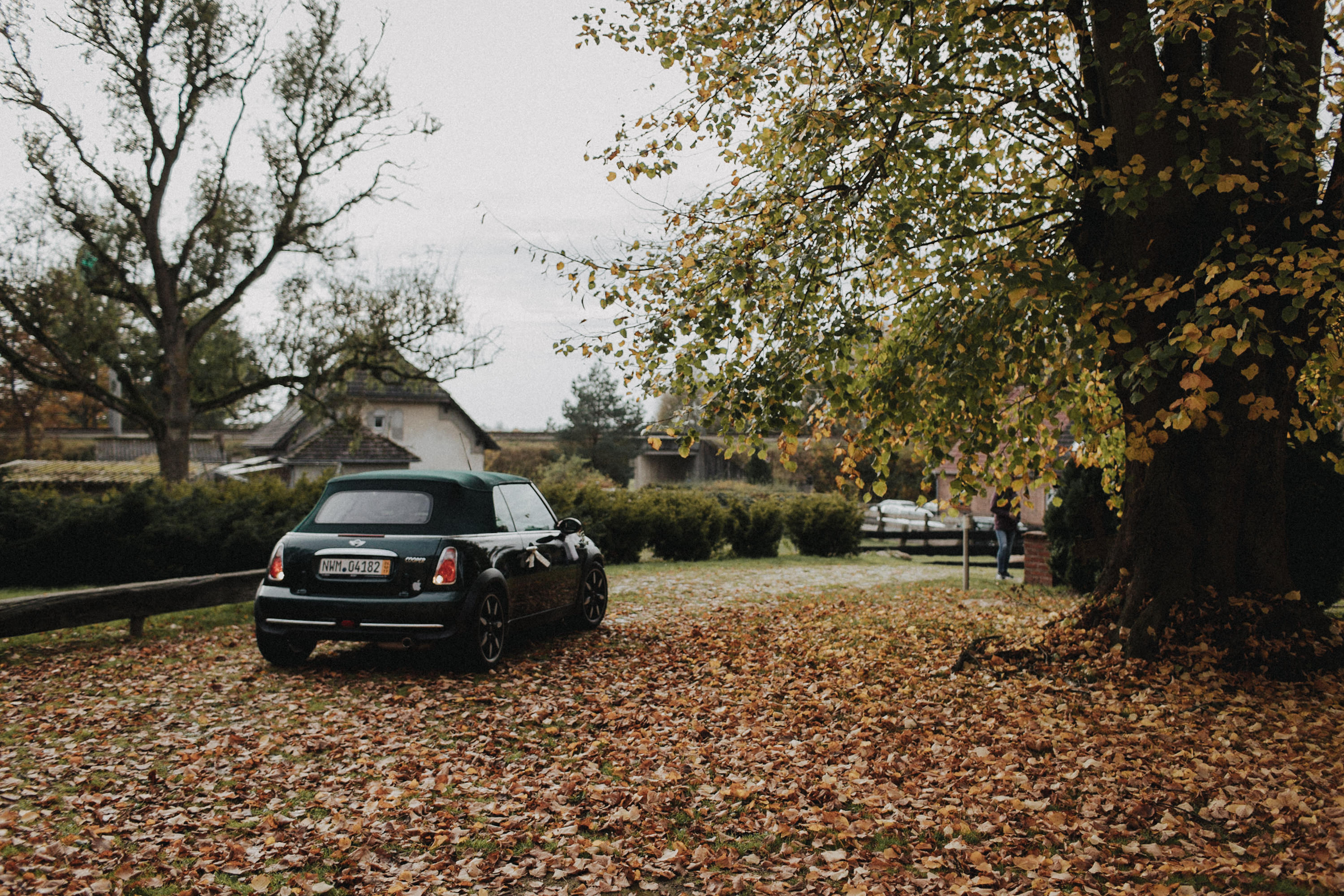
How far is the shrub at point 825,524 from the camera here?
23.8 meters

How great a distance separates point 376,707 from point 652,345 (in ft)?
11.7

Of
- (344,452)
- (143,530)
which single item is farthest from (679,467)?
(143,530)

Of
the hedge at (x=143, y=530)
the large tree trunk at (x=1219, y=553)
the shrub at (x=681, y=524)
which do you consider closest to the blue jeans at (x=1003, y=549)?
the shrub at (x=681, y=524)

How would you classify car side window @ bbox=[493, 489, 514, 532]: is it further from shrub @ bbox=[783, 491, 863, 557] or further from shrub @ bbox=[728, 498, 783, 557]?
shrub @ bbox=[783, 491, 863, 557]

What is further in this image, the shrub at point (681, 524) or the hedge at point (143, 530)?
the shrub at point (681, 524)

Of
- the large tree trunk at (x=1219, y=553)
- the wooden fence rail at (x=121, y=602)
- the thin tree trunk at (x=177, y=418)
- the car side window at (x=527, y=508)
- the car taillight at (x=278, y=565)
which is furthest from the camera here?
the thin tree trunk at (x=177, y=418)

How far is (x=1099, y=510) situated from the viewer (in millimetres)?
9000

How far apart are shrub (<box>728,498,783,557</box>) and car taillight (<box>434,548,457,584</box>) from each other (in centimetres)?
1552

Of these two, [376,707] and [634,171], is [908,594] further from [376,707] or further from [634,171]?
[376,707]

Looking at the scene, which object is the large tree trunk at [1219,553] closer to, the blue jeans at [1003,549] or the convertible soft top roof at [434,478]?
the convertible soft top roof at [434,478]

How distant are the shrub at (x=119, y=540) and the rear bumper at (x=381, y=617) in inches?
266

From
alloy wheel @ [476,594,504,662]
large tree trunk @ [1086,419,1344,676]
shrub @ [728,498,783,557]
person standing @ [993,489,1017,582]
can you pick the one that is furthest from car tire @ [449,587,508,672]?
shrub @ [728,498,783,557]

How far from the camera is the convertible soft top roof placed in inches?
324

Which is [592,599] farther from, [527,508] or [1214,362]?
[1214,362]
